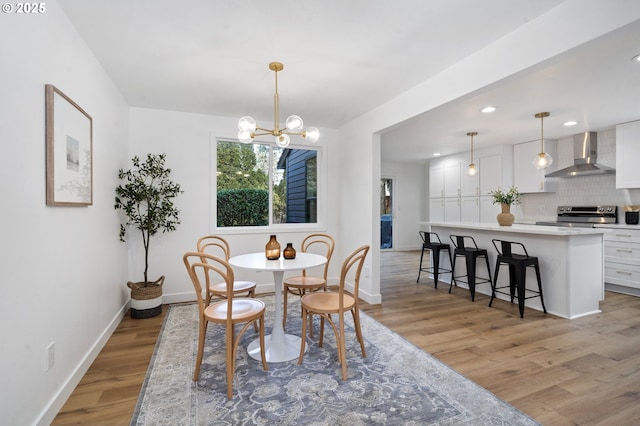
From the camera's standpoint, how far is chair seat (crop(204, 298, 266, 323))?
213 cm

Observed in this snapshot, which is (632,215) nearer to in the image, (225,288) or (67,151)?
(225,288)

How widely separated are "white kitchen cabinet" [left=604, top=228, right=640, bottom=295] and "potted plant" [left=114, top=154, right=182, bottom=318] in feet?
19.3

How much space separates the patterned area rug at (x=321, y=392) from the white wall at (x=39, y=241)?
1.74ft

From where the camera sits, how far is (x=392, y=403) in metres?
1.92

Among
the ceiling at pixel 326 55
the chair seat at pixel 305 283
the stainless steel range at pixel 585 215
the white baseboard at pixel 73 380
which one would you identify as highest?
the ceiling at pixel 326 55

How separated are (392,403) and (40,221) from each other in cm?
228

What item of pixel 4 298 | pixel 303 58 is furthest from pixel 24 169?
pixel 303 58

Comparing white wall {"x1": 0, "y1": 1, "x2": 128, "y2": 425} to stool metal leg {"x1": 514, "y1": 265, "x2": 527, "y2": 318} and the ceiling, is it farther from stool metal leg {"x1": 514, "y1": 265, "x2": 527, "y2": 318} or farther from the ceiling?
stool metal leg {"x1": 514, "y1": 265, "x2": 527, "y2": 318}

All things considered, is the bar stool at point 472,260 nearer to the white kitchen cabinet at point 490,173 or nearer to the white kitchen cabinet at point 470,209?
the white kitchen cabinet at point 490,173

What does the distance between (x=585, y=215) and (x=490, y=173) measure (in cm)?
177

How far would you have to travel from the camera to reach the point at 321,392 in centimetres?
204

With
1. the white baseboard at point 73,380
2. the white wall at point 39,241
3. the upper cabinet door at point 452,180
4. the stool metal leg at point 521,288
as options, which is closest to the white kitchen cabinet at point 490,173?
the upper cabinet door at point 452,180

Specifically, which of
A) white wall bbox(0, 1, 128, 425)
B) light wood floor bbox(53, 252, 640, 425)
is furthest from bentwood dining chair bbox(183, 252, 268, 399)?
white wall bbox(0, 1, 128, 425)

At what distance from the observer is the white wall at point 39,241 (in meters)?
1.43
